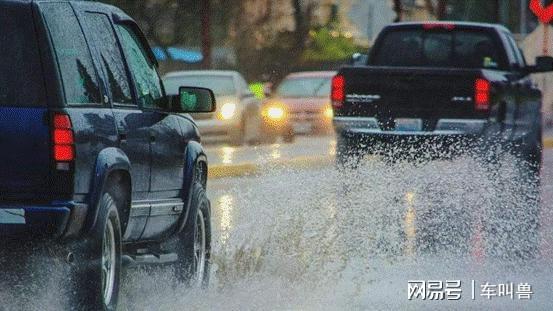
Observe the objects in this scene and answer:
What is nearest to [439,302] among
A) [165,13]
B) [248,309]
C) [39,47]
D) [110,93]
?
[248,309]

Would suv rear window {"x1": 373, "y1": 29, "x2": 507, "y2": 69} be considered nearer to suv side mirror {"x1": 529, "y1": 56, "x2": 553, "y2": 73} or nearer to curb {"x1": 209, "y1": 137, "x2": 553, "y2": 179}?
suv side mirror {"x1": 529, "y1": 56, "x2": 553, "y2": 73}

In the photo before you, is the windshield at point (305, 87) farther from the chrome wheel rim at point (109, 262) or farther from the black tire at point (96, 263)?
the black tire at point (96, 263)

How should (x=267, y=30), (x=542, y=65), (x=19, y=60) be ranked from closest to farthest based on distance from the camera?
(x=19, y=60) < (x=542, y=65) < (x=267, y=30)

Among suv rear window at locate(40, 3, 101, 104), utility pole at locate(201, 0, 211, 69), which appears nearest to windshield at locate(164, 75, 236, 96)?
utility pole at locate(201, 0, 211, 69)

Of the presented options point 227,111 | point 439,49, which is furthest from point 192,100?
point 227,111

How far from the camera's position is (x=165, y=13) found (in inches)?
2115

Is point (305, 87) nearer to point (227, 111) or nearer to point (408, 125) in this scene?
point (227, 111)

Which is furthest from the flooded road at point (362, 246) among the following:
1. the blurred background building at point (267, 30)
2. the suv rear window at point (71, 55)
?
the blurred background building at point (267, 30)

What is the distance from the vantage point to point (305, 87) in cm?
3644

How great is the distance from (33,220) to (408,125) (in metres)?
11.2

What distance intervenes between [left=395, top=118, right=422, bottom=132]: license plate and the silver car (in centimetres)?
1167

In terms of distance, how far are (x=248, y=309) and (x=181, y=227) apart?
97 cm

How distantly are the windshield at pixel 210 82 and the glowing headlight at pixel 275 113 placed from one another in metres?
2.52

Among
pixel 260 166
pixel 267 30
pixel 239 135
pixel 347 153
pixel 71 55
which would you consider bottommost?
pixel 267 30
